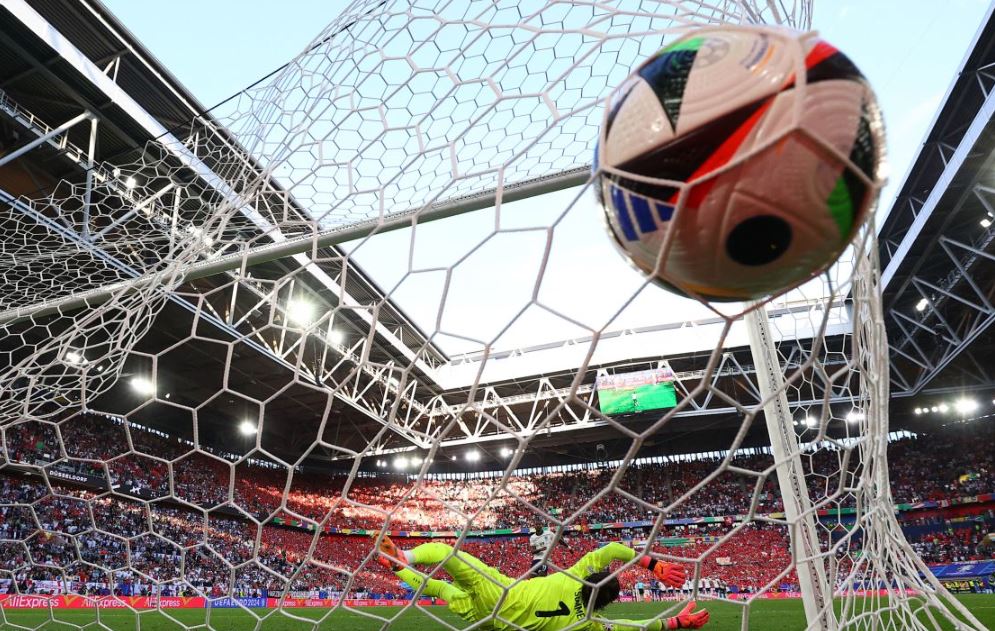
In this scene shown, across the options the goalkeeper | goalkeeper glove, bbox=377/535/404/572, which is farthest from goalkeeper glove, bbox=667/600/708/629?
goalkeeper glove, bbox=377/535/404/572

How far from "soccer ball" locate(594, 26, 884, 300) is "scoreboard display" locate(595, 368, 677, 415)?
15.6 m

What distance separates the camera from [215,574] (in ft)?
53.3

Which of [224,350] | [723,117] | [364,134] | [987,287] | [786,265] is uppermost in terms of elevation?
[987,287]

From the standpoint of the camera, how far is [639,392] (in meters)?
17.0

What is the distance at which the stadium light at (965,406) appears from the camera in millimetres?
19005

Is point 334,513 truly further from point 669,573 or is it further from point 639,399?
point 669,573

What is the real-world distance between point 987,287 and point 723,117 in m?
16.8

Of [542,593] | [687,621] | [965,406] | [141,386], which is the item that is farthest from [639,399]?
[542,593]

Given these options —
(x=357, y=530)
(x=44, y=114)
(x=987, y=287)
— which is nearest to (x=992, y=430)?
(x=987, y=287)

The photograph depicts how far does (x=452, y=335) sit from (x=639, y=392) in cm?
1565

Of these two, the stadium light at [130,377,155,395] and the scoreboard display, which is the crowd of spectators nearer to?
the stadium light at [130,377,155,395]

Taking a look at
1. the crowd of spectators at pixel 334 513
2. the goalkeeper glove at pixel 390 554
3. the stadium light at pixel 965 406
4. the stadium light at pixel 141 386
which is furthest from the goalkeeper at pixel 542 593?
the stadium light at pixel 965 406

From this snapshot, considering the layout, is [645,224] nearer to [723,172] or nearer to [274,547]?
[723,172]

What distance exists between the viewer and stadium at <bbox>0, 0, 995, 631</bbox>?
2.06 m
